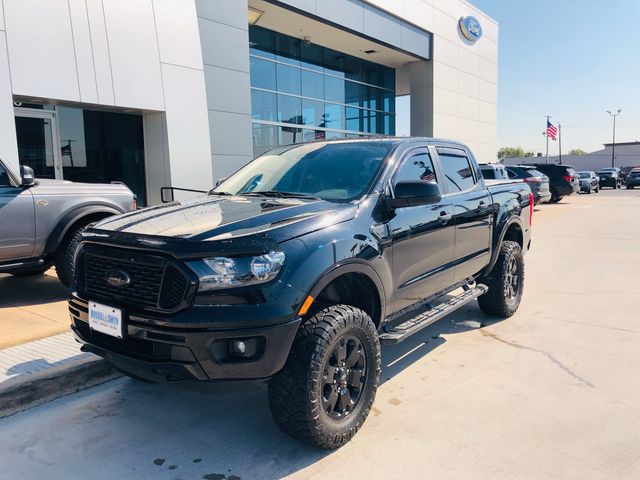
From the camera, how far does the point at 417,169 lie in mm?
4305

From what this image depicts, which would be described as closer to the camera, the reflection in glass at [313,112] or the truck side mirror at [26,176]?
the truck side mirror at [26,176]

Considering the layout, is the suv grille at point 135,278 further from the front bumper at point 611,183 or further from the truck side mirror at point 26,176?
the front bumper at point 611,183

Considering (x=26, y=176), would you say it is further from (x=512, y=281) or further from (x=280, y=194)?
(x=512, y=281)

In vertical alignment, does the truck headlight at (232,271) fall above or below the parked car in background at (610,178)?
above

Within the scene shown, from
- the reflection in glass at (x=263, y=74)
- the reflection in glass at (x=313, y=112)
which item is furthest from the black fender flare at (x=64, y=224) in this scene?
the reflection in glass at (x=313, y=112)

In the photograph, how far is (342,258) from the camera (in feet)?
10.2

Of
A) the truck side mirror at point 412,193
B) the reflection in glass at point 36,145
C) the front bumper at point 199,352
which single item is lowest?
the front bumper at point 199,352

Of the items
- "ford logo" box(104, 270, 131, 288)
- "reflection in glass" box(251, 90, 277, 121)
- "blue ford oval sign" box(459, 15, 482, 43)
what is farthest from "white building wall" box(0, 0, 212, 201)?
"blue ford oval sign" box(459, 15, 482, 43)

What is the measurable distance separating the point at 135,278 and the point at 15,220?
360cm

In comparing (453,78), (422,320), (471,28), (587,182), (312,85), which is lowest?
(422,320)

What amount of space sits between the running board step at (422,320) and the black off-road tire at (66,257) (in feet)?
12.9

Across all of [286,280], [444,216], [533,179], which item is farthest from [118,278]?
[533,179]

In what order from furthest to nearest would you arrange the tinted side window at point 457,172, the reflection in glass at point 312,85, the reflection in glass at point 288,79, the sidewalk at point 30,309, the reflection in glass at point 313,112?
the reflection in glass at point 312,85, the reflection in glass at point 313,112, the reflection in glass at point 288,79, the sidewalk at point 30,309, the tinted side window at point 457,172

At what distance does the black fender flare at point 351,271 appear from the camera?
9.63 ft
